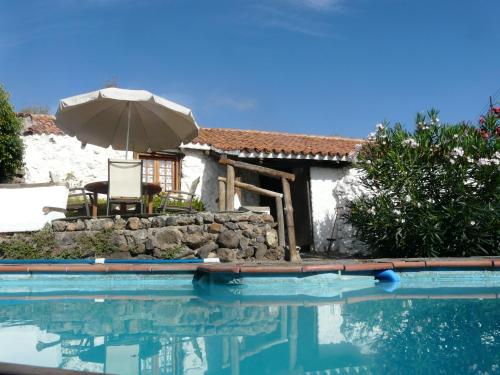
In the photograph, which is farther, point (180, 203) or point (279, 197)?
point (180, 203)

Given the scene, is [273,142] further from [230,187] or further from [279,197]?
[230,187]

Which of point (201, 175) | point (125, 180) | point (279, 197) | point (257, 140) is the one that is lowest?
point (279, 197)

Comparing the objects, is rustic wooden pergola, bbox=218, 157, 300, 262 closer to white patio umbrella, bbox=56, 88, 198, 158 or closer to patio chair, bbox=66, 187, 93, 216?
white patio umbrella, bbox=56, 88, 198, 158

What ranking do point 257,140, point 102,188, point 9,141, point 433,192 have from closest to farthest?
point 102,188
point 433,192
point 9,141
point 257,140

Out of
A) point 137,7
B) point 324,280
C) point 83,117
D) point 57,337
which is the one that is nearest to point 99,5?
point 137,7

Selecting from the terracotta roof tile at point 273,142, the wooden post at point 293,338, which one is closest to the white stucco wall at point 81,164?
the terracotta roof tile at point 273,142

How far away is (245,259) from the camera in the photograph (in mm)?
8070

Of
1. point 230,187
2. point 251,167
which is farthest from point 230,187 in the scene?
point 251,167

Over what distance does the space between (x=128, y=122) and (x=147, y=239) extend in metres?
2.09

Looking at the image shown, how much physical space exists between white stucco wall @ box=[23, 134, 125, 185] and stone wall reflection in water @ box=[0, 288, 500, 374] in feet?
22.5

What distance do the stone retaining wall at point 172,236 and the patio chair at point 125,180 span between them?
1.47ft

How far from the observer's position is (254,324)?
4.59 meters

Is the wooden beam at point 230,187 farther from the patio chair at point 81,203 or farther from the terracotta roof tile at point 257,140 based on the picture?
the terracotta roof tile at point 257,140

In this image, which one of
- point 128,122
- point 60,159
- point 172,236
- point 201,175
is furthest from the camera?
point 201,175
